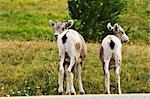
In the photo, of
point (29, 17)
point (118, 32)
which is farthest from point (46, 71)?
point (29, 17)

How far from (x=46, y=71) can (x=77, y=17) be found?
18.3 ft

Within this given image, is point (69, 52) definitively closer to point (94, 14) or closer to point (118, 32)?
point (118, 32)

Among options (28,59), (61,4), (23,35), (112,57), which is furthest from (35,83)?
(61,4)

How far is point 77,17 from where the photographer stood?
17.0m

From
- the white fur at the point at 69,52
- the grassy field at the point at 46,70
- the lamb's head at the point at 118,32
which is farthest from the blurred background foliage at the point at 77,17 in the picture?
the white fur at the point at 69,52

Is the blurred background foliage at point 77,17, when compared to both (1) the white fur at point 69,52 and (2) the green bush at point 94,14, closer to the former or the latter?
(2) the green bush at point 94,14

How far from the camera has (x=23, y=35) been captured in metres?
18.7

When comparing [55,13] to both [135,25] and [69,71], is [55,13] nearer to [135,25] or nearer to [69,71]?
[135,25]

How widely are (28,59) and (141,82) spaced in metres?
2.44

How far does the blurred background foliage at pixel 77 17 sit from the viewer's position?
16625mm

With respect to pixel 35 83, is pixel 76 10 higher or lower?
higher

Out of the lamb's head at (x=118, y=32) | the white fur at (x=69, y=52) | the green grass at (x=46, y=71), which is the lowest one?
the green grass at (x=46, y=71)

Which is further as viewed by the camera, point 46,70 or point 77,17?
point 77,17

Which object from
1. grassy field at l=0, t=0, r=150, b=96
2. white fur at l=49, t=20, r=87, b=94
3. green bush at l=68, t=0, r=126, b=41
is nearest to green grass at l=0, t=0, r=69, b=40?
grassy field at l=0, t=0, r=150, b=96
